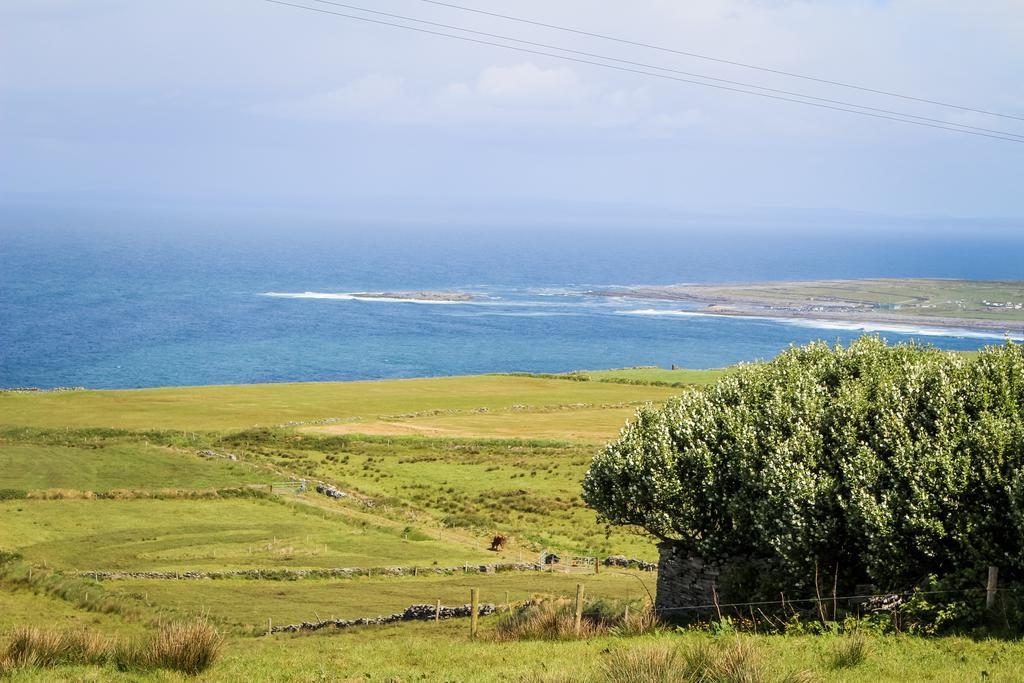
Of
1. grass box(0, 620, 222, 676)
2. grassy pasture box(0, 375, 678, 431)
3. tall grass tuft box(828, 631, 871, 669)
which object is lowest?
grassy pasture box(0, 375, 678, 431)

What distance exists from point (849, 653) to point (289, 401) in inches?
3138

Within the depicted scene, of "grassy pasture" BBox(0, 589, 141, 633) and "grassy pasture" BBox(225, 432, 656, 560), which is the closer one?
"grassy pasture" BBox(0, 589, 141, 633)

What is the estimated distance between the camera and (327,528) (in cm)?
4709

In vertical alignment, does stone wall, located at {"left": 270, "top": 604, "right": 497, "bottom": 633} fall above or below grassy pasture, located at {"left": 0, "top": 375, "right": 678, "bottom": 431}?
above

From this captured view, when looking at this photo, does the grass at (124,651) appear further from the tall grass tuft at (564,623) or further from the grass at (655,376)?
the grass at (655,376)

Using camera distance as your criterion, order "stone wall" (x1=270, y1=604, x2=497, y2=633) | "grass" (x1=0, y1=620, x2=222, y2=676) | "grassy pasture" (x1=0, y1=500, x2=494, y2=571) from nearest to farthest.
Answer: "grass" (x1=0, y1=620, x2=222, y2=676)
"stone wall" (x1=270, y1=604, x2=497, y2=633)
"grassy pasture" (x1=0, y1=500, x2=494, y2=571)

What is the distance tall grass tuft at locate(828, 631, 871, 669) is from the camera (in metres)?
19.1

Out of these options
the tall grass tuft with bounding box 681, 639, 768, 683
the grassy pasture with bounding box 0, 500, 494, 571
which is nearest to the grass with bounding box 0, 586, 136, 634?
the grassy pasture with bounding box 0, 500, 494, 571

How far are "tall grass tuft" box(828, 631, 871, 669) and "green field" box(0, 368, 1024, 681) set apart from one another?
18 cm

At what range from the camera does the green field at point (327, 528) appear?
67.8ft

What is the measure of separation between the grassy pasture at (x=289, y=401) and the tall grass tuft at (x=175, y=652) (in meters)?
59.5

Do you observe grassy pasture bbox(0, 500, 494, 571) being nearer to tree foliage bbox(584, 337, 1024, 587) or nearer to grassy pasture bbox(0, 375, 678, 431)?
tree foliage bbox(584, 337, 1024, 587)

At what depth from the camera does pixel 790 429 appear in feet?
97.2

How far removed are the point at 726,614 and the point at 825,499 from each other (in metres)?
4.13
